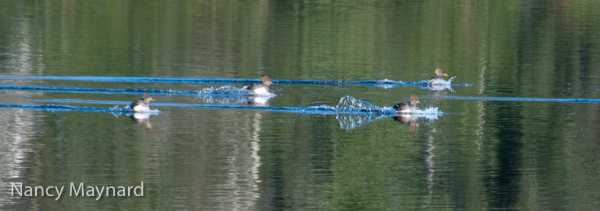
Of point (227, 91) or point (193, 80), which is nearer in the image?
point (227, 91)

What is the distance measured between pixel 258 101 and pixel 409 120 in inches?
181

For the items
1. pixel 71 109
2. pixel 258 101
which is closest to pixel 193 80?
pixel 258 101

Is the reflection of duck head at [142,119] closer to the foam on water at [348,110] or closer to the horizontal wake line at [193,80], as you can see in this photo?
the foam on water at [348,110]

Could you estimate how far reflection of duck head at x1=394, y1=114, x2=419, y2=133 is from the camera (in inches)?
907

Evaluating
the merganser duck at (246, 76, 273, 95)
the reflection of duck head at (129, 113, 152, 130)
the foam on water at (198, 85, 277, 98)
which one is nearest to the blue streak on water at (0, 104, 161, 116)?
the reflection of duck head at (129, 113, 152, 130)

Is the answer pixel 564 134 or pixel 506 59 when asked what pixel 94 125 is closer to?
pixel 564 134

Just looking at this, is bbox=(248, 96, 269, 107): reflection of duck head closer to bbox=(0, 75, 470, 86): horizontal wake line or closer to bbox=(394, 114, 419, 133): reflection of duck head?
bbox=(0, 75, 470, 86): horizontal wake line

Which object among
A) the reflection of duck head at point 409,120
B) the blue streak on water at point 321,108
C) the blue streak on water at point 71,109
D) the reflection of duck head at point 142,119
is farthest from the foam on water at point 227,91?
the reflection of duck head at point 409,120

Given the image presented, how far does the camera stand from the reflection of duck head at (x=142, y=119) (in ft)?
73.3

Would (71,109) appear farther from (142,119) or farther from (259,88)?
(259,88)

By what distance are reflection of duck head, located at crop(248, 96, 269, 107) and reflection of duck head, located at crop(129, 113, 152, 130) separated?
11.6 feet

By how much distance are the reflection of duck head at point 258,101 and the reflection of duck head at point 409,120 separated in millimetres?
3610

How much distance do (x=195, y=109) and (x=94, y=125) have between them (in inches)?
137

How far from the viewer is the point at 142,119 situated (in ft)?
76.2
